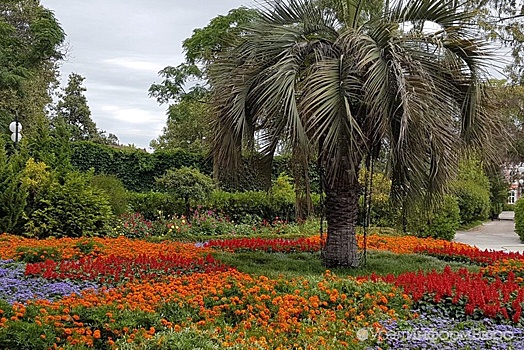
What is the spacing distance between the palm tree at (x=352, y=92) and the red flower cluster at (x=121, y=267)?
3.92 feet

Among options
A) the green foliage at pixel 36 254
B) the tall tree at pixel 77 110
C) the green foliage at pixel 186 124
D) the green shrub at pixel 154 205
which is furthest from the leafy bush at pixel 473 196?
the tall tree at pixel 77 110

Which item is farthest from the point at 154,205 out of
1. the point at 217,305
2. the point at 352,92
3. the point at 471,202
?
the point at 471,202

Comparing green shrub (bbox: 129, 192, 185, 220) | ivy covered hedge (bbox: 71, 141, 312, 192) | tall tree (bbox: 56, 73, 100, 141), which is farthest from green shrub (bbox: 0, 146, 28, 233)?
tall tree (bbox: 56, 73, 100, 141)

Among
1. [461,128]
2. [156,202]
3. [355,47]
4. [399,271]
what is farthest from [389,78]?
[156,202]

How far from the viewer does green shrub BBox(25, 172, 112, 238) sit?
358 inches

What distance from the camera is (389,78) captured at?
18.3 feet

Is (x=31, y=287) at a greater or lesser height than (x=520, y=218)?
lesser

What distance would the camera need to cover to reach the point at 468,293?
4660mm

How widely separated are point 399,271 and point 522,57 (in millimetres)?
11164

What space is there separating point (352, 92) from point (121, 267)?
3.14 metres

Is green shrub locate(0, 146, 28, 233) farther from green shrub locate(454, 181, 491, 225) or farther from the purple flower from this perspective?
green shrub locate(454, 181, 491, 225)

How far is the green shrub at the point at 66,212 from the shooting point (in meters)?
9.09

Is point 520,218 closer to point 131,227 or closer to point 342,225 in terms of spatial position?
point 131,227

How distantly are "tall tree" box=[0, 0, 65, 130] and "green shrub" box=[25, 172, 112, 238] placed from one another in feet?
28.9
